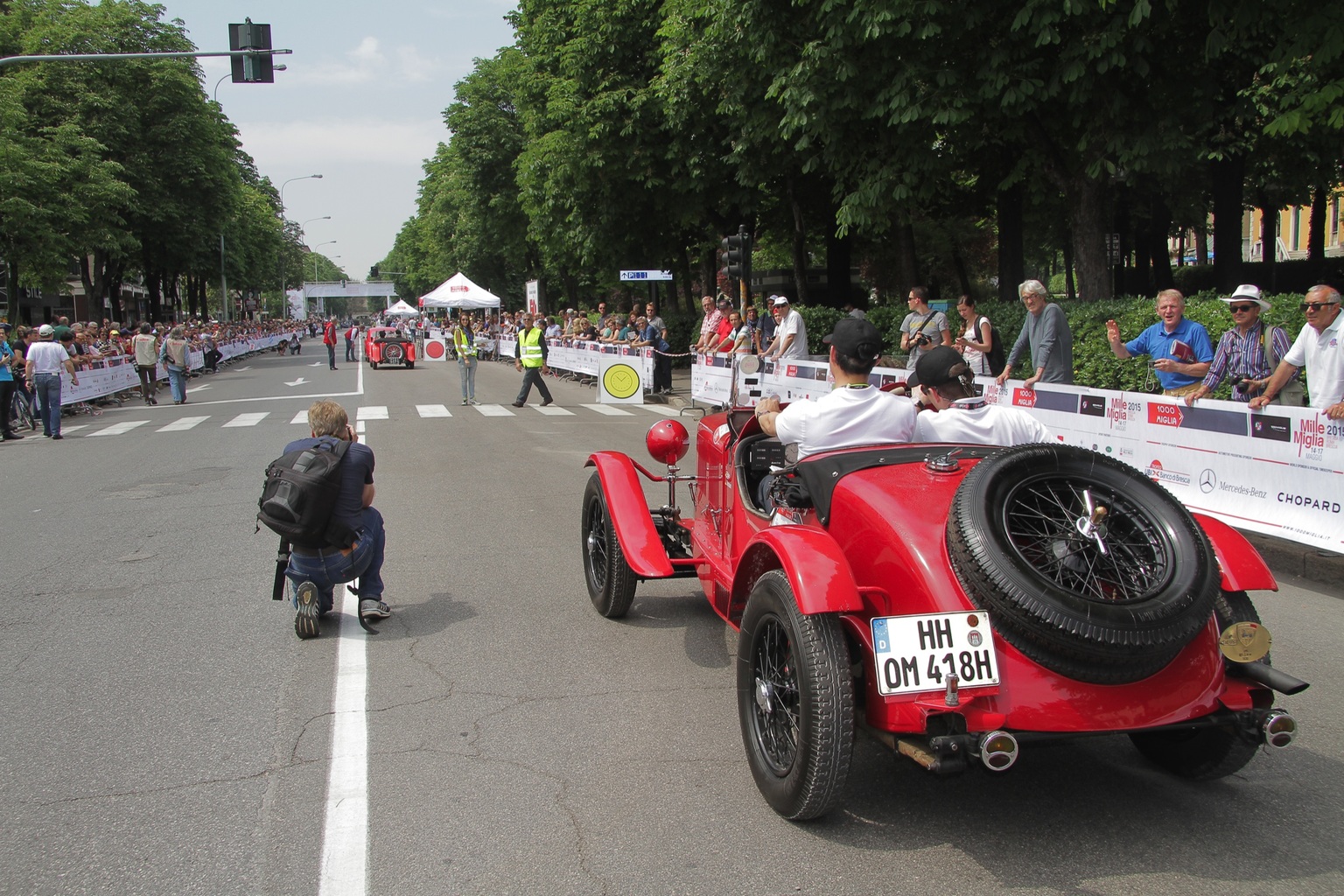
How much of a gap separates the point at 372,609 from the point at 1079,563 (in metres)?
3.88

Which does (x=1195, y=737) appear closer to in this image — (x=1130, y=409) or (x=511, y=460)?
(x=1130, y=409)

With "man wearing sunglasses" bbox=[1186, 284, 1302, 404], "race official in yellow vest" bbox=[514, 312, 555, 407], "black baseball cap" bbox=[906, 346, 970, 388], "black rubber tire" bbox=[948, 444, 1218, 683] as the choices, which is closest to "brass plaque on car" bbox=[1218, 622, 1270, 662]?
"black rubber tire" bbox=[948, 444, 1218, 683]

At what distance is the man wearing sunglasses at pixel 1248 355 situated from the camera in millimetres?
7926

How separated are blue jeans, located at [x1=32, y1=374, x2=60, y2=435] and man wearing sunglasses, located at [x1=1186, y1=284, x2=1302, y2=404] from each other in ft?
51.8

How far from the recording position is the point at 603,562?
6.15 metres

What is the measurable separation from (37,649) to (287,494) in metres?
1.65

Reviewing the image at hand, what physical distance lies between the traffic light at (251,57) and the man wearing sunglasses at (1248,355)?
14.5m

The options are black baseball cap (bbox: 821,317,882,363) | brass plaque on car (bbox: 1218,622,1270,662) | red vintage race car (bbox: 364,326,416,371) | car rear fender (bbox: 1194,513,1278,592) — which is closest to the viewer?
brass plaque on car (bbox: 1218,622,1270,662)

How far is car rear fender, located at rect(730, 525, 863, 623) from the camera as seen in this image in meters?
3.28

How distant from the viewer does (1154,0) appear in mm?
12930

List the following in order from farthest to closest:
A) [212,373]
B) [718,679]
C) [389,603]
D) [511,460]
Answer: [212,373] → [511,460] → [389,603] → [718,679]

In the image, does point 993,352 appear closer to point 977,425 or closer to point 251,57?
point 977,425

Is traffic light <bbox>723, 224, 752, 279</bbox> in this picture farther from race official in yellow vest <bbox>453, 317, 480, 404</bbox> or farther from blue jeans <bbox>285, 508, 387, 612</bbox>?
blue jeans <bbox>285, 508, 387, 612</bbox>

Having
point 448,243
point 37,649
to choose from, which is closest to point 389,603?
point 37,649
